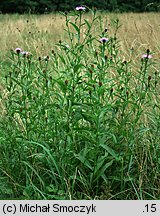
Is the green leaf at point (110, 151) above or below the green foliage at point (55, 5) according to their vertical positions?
below

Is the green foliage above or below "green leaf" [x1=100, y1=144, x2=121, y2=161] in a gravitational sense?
above

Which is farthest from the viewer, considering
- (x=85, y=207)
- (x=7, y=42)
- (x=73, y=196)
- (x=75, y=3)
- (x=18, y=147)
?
(x=75, y=3)

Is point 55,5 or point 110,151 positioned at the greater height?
point 55,5

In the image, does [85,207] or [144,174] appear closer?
[85,207]

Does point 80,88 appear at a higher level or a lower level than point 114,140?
higher

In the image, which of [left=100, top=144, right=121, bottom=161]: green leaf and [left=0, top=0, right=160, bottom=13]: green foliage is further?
[left=0, top=0, right=160, bottom=13]: green foliage

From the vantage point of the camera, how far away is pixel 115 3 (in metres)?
16.1

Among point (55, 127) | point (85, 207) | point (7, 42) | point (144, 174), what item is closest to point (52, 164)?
point (55, 127)

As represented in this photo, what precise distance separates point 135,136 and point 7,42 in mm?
4809

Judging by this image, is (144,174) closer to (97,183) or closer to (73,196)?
(97,183)

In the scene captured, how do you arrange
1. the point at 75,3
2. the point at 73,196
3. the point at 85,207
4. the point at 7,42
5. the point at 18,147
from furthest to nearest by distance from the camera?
the point at 75,3 → the point at 7,42 → the point at 18,147 → the point at 73,196 → the point at 85,207

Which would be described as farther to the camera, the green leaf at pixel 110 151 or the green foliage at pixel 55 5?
the green foliage at pixel 55 5

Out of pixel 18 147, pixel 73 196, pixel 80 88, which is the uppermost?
pixel 80 88

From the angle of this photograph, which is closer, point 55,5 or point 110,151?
point 110,151
